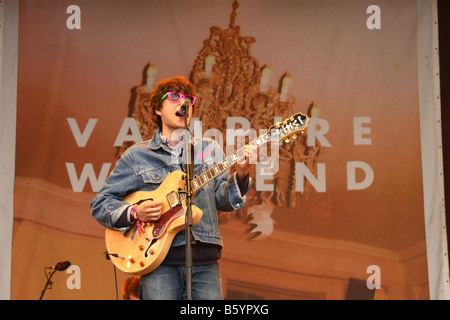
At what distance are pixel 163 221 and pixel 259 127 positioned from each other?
1818mm

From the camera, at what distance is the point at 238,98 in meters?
4.71

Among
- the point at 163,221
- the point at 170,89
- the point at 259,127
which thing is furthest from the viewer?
the point at 259,127

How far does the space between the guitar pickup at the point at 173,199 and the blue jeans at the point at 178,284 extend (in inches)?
12.7

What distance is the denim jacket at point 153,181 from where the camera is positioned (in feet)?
10.4

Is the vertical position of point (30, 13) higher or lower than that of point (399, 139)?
higher

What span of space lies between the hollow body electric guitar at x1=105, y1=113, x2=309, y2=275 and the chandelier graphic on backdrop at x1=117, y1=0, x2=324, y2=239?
4.88 feet

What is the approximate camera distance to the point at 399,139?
4629 mm

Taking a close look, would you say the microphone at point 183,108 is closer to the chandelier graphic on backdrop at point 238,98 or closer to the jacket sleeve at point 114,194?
the jacket sleeve at point 114,194

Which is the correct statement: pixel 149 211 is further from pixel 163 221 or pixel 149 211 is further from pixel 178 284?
pixel 178 284

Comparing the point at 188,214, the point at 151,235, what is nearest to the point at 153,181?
the point at 151,235

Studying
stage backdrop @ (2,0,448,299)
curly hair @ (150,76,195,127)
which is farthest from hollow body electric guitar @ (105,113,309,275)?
stage backdrop @ (2,0,448,299)

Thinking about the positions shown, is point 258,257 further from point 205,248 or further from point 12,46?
point 12,46
